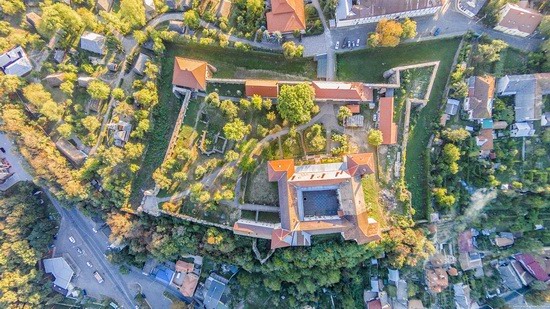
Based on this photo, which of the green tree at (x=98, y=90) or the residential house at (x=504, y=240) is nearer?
the green tree at (x=98, y=90)

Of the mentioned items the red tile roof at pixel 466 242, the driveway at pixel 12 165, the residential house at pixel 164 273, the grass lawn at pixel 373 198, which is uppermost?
the driveway at pixel 12 165

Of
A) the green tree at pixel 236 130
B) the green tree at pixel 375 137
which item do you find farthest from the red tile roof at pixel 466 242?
the green tree at pixel 236 130

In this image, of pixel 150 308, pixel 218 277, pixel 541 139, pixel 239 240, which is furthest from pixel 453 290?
pixel 150 308

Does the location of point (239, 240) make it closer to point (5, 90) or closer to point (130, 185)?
point (130, 185)

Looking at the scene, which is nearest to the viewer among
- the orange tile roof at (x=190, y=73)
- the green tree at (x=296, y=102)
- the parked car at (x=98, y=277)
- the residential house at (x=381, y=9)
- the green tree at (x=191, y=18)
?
the green tree at (x=296, y=102)

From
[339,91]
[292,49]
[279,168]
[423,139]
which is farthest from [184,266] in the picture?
[423,139]

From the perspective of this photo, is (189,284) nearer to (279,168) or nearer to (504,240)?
(279,168)

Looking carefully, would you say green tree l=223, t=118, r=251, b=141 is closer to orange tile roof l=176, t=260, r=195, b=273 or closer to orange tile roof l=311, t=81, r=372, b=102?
orange tile roof l=311, t=81, r=372, b=102

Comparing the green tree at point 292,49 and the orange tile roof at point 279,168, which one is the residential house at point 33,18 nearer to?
the green tree at point 292,49
